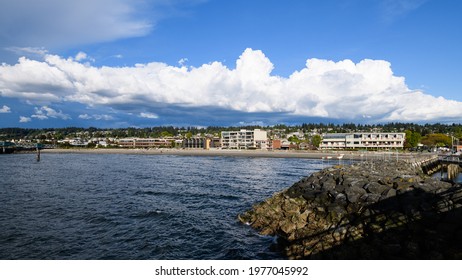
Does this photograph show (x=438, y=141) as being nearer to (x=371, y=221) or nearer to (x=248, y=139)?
(x=248, y=139)

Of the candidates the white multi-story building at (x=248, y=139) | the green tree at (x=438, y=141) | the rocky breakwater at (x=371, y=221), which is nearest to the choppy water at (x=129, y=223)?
the rocky breakwater at (x=371, y=221)

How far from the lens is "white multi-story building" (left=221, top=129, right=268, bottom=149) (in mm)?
180875

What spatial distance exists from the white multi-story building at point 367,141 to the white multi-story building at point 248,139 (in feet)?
130

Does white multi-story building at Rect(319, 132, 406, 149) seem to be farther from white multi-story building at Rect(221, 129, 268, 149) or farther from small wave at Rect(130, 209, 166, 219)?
small wave at Rect(130, 209, 166, 219)

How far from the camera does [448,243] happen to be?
1370 cm

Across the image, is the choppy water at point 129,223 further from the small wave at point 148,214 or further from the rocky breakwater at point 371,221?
the rocky breakwater at point 371,221

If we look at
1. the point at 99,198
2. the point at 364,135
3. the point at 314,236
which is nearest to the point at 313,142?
the point at 364,135

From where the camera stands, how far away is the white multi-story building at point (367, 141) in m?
142

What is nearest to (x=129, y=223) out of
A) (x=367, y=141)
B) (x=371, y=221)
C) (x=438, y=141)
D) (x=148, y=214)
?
(x=148, y=214)

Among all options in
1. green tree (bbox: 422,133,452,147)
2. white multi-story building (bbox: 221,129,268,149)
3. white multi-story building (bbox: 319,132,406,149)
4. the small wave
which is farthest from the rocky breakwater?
white multi-story building (bbox: 221,129,268,149)

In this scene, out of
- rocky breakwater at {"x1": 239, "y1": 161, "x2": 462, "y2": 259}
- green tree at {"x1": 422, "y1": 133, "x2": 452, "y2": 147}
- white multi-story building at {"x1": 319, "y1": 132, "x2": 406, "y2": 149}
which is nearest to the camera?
rocky breakwater at {"x1": 239, "y1": 161, "x2": 462, "y2": 259}

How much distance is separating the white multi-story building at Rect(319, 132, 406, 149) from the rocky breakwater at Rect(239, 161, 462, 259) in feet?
429
